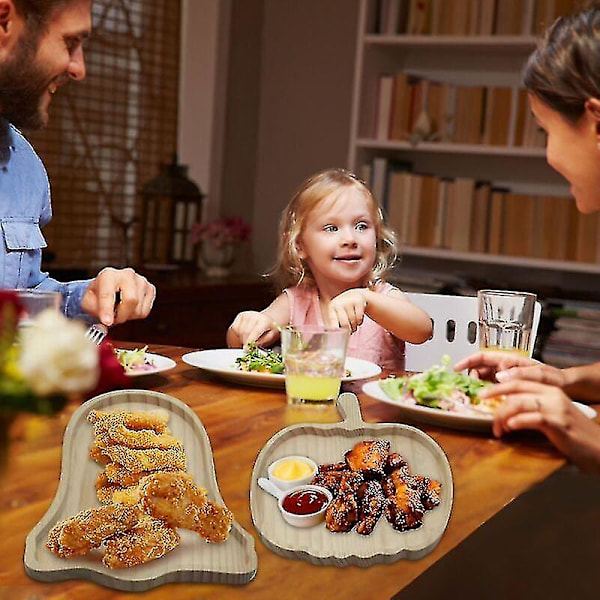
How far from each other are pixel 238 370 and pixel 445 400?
406 millimetres

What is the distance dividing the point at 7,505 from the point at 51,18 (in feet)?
3.74

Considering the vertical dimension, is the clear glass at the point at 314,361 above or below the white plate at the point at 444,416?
above

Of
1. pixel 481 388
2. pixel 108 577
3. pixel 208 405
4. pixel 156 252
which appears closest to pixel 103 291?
pixel 208 405

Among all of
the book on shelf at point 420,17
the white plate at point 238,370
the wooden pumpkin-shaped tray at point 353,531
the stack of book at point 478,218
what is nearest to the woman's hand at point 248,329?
the white plate at point 238,370

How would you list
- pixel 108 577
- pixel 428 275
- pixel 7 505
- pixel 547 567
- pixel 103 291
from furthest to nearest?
1. pixel 428 275
2. pixel 547 567
3. pixel 103 291
4. pixel 7 505
5. pixel 108 577

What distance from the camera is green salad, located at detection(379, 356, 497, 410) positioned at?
4.50 ft

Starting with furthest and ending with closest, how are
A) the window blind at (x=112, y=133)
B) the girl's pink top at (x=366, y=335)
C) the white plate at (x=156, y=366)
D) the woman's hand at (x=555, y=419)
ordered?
the window blind at (x=112, y=133) < the girl's pink top at (x=366, y=335) < the white plate at (x=156, y=366) < the woman's hand at (x=555, y=419)

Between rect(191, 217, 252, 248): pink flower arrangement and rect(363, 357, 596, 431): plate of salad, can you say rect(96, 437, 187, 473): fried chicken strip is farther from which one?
rect(191, 217, 252, 248): pink flower arrangement

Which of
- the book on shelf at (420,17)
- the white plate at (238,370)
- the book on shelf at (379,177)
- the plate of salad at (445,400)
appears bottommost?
the white plate at (238,370)

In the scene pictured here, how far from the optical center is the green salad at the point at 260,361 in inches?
63.6

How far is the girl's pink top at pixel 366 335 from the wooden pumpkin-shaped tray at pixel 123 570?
1.35 meters

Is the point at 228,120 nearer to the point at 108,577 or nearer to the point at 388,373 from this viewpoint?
the point at 388,373

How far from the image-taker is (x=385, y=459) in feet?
3.39

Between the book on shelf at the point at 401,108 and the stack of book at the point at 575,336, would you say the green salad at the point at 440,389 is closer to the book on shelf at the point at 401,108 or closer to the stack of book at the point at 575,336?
the stack of book at the point at 575,336
